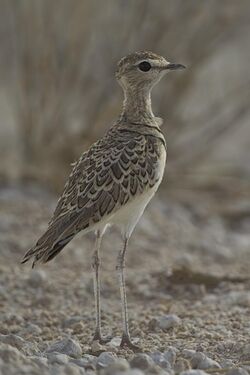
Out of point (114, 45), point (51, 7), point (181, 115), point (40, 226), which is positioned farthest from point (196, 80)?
point (40, 226)

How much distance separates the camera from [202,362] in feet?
14.8

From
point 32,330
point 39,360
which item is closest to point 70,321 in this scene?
point 32,330

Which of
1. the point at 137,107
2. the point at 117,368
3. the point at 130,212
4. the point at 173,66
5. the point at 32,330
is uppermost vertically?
the point at 173,66

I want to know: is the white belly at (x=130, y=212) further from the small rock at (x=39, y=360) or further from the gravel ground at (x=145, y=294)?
the small rock at (x=39, y=360)

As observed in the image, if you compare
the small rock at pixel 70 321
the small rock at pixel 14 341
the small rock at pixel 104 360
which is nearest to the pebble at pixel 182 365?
the small rock at pixel 104 360

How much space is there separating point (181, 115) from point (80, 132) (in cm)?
107

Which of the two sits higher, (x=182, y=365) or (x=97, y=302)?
(x=97, y=302)

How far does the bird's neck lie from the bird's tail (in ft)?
3.08

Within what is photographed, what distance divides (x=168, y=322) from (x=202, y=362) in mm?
988

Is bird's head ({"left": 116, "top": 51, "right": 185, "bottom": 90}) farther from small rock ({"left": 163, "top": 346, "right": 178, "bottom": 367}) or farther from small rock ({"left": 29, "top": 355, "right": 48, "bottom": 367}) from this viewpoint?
small rock ({"left": 29, "top": 355, "right": 48, "bottom": 367})

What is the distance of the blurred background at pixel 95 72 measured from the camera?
9.15m

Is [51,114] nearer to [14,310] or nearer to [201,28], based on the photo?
[201,28]

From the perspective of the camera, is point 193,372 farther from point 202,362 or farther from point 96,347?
point 96,347

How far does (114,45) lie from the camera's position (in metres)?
9.27
